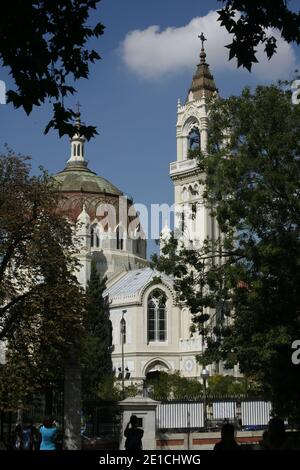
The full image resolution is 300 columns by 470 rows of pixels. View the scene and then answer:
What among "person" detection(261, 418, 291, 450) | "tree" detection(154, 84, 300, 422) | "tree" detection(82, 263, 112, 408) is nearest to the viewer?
"person" detection(261, 418, 291, 450)

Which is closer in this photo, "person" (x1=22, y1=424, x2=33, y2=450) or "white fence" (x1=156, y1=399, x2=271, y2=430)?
"person" (x1=22, y1=424, x2=33, y2=450)

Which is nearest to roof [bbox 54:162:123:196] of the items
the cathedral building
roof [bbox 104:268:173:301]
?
the cathedral building

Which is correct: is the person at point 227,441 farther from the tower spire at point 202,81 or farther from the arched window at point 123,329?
the tower spire at point 202,81

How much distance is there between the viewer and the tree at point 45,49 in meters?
10.9

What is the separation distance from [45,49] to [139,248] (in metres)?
79.9

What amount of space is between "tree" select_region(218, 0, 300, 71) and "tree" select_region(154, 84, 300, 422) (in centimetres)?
1240

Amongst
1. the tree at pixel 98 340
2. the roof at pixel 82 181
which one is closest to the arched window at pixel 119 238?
the roof at pixel 82 181

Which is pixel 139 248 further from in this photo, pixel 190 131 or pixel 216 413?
pixel 216 413

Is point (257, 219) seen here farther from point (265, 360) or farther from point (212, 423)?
point (212, 423)

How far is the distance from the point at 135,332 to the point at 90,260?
33.7 ft

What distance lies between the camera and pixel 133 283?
77688 mm

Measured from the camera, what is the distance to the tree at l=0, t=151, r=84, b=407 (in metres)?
25.7

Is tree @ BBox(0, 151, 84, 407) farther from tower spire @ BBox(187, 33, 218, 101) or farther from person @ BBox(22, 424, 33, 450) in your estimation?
tower spire @ BBox(187, 33, 218, 101)

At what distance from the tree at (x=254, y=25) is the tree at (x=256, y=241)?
12.4 metres
